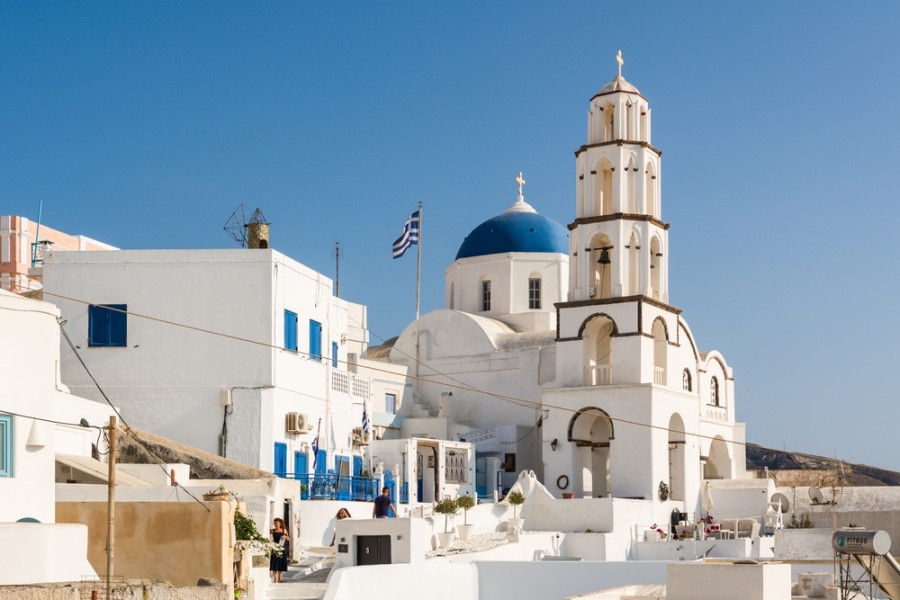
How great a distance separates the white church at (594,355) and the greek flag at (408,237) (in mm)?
3144

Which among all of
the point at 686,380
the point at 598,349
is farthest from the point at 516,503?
the point at 686,380

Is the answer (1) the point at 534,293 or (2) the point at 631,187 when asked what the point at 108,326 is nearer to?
(2) the point at 631,187

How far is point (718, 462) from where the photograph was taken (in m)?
42.1

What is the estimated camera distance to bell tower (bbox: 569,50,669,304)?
126 feet

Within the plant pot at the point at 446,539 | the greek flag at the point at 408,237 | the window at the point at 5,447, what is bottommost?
the plant pot at the point at 446,539

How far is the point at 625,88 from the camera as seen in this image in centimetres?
3941

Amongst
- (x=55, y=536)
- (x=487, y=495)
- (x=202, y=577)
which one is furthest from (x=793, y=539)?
(x=55, y=536)

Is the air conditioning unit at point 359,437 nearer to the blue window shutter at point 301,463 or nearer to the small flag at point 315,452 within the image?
the small flag at point 315,452

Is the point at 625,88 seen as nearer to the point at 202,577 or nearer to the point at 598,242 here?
the point at 598,242

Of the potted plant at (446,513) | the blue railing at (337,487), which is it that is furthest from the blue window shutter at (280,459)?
the potted plant at (446,513)

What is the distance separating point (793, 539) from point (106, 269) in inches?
692

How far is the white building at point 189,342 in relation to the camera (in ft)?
93.9

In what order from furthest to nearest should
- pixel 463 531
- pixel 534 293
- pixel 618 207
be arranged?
pixel 534 293 < pixel 618 207 < pixel 463 531

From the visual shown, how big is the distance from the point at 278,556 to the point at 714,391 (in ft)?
74.4
